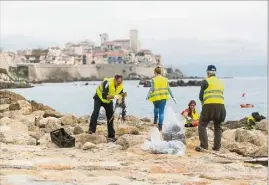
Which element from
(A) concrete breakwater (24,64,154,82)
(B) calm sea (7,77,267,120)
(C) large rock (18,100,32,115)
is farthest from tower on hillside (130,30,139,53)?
(C) large rock (18,100,32,115)

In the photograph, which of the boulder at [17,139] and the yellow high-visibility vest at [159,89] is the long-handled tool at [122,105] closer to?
the yellow high-visibility vest at [159,89]

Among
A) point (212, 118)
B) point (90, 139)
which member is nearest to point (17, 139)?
point (90, 139)

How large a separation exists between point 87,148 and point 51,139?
1111mm

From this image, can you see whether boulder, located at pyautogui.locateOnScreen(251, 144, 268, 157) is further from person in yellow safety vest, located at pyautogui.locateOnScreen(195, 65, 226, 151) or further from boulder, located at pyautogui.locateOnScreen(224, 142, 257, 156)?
person in yellow safety vest, located at pyautogui.locateOnScreen(195, 65, 226, 151)

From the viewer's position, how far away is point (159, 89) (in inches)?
453

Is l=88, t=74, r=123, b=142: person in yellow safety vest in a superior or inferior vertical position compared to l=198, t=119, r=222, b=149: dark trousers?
superior

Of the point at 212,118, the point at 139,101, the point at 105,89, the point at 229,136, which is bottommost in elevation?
the point at 139,101

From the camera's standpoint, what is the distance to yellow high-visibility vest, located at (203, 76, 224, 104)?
29.5 feet

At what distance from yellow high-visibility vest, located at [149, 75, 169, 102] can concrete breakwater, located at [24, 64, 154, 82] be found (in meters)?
123

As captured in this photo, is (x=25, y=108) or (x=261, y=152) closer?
(x=261, y=152)

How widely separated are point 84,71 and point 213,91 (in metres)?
139

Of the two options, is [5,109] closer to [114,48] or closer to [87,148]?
[87,148]

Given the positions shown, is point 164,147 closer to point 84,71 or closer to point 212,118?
point 212,118

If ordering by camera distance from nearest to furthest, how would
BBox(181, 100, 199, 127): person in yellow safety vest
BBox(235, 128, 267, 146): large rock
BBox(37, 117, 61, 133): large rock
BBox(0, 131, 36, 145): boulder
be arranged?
BBox(0, 131, 36, 145): boulder
BBox(235, 128, 267, 146): large rock
BBox(37, 117, 61, 133): large rock
BBox(181, 100, 199, 127): person in yellow safety vest
